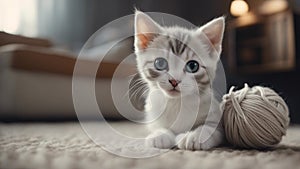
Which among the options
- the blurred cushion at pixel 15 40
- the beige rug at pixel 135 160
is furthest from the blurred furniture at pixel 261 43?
the beige rug at pixel 135 160

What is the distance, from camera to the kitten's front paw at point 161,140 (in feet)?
2.35

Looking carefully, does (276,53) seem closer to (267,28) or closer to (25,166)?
(267,28)

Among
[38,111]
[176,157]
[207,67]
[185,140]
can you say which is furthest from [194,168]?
[38,111]

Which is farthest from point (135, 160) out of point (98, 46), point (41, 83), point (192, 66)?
Result: point (98, 46)

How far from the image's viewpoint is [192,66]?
2.43 feet

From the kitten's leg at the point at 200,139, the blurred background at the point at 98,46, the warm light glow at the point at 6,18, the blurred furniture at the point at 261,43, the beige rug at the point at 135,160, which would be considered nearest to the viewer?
the beige rug at the point at 135,160

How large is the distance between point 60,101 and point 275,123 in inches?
49.3

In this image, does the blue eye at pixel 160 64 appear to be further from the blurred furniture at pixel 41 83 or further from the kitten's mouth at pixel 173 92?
the blurred furniture at pixel 41 83

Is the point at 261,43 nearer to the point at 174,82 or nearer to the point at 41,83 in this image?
the point at 41,83

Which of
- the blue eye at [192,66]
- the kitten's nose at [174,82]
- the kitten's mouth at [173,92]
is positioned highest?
the blue eye at [192,66]

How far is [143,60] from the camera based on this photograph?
0.79m

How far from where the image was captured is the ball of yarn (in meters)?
0.71

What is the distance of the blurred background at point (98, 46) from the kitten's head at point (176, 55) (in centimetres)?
38

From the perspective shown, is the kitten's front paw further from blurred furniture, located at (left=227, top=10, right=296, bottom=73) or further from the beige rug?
blurred furniture, located at (left=227, top=10, right=296, bottom=73)
